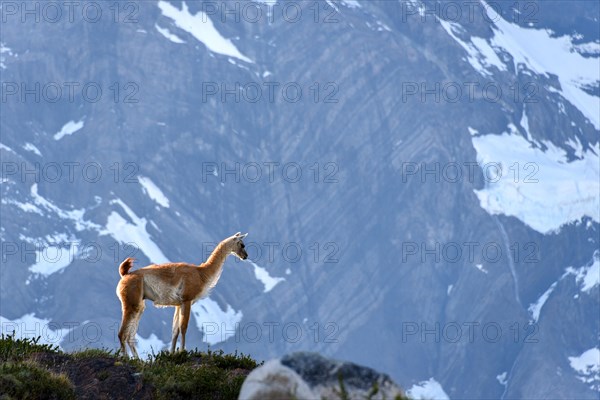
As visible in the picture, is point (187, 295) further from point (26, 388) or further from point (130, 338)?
point (26, 388)

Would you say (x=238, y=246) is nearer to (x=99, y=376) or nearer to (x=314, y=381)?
(x=99, y=376)

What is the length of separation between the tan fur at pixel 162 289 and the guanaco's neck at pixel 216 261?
3cm

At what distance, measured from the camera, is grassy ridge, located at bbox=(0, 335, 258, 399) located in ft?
83.7

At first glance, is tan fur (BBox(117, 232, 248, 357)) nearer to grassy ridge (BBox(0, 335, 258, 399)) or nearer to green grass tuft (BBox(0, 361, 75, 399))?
grassy ridge (BBox(0, 335, 258, 399))

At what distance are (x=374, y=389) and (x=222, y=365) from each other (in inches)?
494

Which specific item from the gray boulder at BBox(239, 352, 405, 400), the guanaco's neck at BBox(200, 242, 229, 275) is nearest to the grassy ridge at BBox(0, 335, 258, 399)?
the guanaco's neck at BBox(200, 242, 229, 275)

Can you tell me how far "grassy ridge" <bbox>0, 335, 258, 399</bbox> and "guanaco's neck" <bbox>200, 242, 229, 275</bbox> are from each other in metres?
7.13

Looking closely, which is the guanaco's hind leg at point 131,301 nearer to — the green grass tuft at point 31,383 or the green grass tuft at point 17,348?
the green grass tuft at point 17,348

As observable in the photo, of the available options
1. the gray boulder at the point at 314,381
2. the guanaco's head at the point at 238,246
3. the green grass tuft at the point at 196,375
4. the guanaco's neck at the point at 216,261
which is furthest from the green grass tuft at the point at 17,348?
the gray boulder at the point at 314,381

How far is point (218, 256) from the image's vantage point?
124 ft

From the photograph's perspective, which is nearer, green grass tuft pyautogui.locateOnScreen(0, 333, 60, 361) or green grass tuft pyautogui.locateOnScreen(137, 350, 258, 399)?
green grass tuft pyautogui.locateOnScreen(137, 350, 258, 399)

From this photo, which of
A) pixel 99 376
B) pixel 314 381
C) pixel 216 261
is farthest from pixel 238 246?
pixel 314 381

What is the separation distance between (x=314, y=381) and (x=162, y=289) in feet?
59.9

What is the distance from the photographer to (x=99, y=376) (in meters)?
27.1
